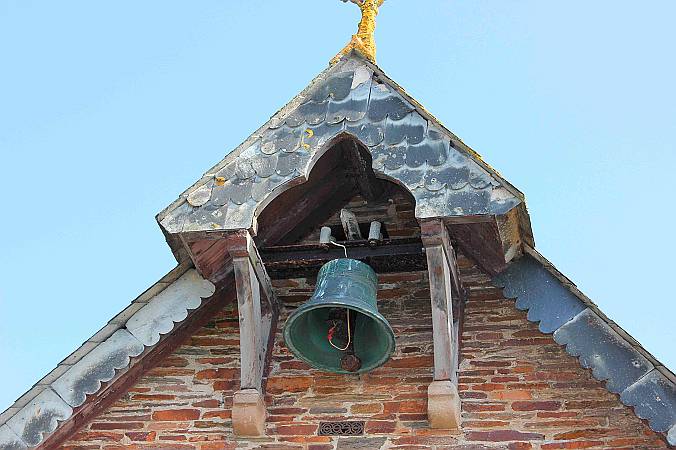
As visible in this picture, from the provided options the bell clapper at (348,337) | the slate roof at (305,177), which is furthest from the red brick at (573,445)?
the bell clapper at (348,337)

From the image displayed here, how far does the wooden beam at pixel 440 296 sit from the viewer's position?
29.5 feet

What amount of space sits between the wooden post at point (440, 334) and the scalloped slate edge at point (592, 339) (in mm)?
564

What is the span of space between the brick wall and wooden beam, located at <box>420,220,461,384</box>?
35cm

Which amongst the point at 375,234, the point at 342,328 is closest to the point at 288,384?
the point at 342,328

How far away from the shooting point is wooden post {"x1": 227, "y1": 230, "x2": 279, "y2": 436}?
916cm

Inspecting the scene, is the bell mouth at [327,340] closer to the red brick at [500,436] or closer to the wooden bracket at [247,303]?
the wooden bracket at [247,303]

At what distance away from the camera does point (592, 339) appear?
891cm

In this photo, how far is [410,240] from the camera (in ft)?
31.3

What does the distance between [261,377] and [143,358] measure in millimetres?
765

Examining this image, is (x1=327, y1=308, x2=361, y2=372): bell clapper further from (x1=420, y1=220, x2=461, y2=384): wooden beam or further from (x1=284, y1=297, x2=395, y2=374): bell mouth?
(x1=420, y1=220, x2=461, y2=384): wooden beam

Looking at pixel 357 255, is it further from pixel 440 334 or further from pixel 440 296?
pixel 440 334

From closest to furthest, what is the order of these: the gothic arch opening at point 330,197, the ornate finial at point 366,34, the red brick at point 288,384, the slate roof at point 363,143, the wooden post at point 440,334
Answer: the wooden post at point 440,334 → the slate roof at point 363,143 → the red brick at point 288,384 → the gothic arch opening at point 330,197 → the ornate finial at point 366,34

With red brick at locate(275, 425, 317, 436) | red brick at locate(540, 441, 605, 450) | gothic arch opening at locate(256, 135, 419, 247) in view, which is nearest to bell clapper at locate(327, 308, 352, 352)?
red brick at locate(275, 425, 317, 436)

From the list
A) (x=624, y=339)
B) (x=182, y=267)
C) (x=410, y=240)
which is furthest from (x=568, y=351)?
(x=182, y=267)
